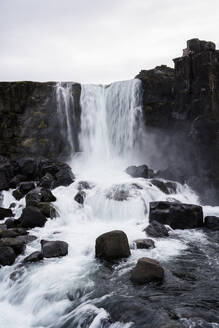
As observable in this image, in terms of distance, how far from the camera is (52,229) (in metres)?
17.4

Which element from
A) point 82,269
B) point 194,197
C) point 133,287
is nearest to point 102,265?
point 82,269

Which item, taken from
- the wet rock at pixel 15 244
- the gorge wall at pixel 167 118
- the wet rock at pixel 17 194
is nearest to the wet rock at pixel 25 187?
the wet rock at pixel 17 194

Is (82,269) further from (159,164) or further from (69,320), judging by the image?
(159,164)

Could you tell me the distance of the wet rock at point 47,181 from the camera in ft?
76.8

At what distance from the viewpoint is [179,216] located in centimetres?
1753

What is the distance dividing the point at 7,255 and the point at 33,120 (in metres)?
19.6

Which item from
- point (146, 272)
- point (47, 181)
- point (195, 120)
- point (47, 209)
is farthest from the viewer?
point (195, 120)

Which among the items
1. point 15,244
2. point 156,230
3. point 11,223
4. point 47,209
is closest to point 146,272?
point 156,230

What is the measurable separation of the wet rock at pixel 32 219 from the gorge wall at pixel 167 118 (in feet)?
36.0

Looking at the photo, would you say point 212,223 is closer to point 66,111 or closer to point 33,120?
point 66,111

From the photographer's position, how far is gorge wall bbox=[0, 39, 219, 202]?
2508cm

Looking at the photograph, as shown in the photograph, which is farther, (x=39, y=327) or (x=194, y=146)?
(x=194, y=146)

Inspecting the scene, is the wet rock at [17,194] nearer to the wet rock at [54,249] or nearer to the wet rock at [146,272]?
the wet rock at [54,249]

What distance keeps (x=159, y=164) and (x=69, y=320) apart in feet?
70.6
